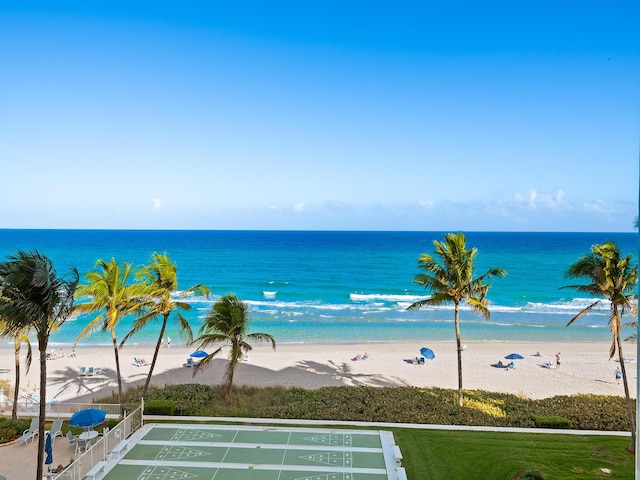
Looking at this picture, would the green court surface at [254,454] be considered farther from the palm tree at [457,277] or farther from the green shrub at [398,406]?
the palm tree at [457,277]

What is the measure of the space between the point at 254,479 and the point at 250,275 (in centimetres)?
6704

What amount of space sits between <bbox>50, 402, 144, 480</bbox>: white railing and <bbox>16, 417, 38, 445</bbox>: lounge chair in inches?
90.7

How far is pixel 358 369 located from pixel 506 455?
50.3 feet

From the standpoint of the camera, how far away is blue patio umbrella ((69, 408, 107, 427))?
47.9 feet

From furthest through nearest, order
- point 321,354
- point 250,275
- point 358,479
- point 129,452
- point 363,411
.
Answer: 1. point 250,275
2. point 321,354
3. point 363,411
4. point 129,452
5. point 358,479

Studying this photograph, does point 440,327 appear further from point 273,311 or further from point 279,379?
point 279,379

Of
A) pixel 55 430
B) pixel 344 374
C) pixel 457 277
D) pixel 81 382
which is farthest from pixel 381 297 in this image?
pixel 55 430

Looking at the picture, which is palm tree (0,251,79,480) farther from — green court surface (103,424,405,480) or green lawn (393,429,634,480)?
green lawn (393,429,634,480)

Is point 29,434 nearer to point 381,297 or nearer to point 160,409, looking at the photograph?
point 160,409

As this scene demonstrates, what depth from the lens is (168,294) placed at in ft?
59.5

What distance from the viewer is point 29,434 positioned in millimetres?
15211

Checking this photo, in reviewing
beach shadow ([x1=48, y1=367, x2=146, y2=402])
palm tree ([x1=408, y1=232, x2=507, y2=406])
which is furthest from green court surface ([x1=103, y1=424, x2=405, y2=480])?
beach shadow ([x1=48, y1=367, x2=146, y2=402])

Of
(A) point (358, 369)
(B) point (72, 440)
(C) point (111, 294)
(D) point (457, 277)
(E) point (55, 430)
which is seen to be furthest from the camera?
(A) point (358, 369)

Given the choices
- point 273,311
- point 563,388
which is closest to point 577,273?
point 563,388
